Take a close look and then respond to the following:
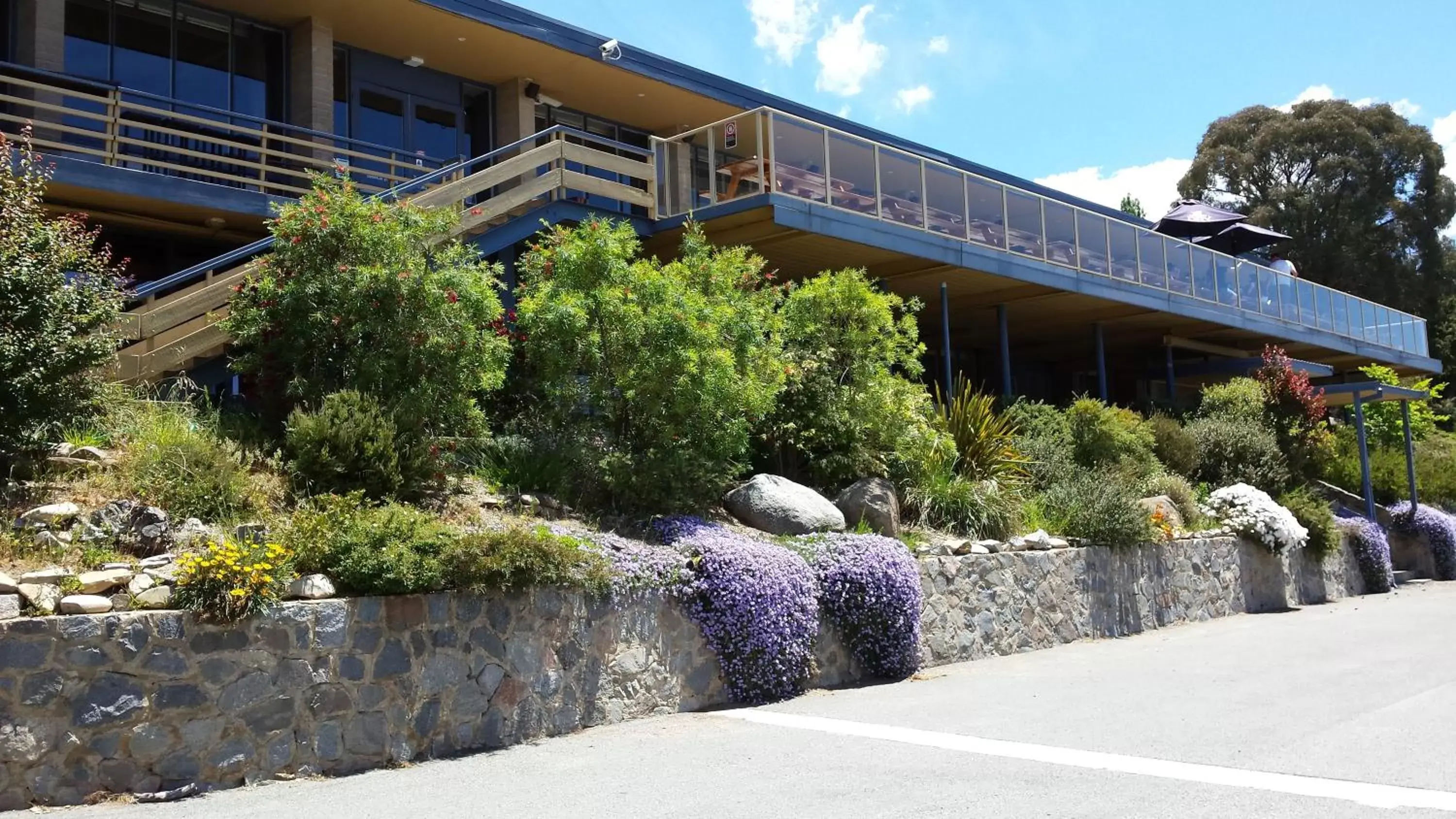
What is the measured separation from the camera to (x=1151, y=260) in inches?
843

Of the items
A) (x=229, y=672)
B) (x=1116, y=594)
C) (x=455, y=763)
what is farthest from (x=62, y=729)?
(x=1116, y=594)

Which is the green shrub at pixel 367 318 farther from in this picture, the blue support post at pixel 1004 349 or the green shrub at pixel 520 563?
the blue support post at pixel 1004 349

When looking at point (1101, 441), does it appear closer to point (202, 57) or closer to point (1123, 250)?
point (1123, 250)

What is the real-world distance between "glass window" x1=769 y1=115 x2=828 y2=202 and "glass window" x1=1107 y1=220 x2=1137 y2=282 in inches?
288

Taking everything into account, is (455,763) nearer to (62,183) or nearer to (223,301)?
(223,301)

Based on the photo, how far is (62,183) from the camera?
1259cm

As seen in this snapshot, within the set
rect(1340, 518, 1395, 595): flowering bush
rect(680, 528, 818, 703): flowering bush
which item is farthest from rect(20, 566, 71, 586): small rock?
rect(1340, 518, 1395, 595): flowering bush

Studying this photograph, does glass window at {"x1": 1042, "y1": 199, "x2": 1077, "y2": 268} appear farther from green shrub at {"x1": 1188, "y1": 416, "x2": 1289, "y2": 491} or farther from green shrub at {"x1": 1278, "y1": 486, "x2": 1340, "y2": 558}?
green shrub at {"x1": 1278, "y1": 486, "x2": 1340, "y2": 558}

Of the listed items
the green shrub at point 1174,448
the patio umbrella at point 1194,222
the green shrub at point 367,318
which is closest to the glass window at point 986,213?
the green shrub at point 1174,448

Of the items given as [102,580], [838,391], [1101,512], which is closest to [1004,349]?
[1101,512]

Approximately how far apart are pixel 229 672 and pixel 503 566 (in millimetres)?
1833

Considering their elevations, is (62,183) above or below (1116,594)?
above

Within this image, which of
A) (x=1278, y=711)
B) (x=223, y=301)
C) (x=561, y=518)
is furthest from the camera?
(x=223, y=301)

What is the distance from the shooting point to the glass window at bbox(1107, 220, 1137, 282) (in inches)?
804
